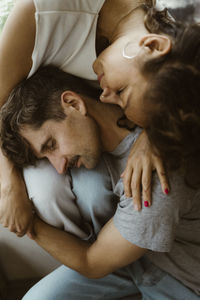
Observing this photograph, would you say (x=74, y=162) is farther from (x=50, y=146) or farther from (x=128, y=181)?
(x=128, y=181)

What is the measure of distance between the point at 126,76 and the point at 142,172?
26 centimetres

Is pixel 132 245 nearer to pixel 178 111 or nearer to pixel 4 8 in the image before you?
pixel 178 111

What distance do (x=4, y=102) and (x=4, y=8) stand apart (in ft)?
1.37

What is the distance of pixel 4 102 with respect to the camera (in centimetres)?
111

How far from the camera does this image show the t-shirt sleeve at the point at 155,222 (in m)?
0.90

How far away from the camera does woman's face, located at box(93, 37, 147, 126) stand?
86 centimetres

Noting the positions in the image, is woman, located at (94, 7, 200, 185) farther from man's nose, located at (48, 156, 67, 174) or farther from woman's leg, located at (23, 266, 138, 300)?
woman's leg, located at (23, 266, 138, 300)

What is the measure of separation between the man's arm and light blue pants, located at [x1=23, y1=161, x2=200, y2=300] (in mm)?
40

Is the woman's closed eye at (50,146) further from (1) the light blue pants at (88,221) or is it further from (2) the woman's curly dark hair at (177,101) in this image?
(2) the woman's curly dark hair at (177,101)

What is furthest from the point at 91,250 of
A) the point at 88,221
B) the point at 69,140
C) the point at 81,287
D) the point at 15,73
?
the point at 15,73

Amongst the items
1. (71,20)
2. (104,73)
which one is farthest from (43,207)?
(71,20)

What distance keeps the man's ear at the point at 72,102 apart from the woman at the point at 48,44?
8 cm

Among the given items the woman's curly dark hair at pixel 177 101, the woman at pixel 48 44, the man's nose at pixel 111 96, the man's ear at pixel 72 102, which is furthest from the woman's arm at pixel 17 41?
the woman's curly dark hair at pixel 177 101

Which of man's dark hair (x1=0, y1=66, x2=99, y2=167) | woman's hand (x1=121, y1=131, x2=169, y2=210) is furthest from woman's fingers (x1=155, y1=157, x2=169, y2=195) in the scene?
man's dark hair (x1=0, y1=66, x2=99, y2=167)
